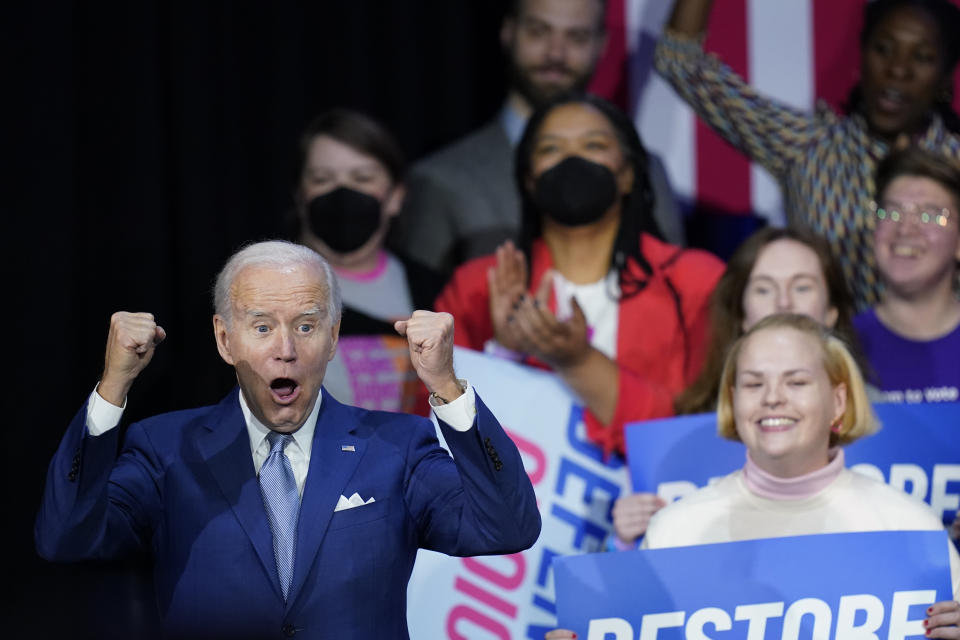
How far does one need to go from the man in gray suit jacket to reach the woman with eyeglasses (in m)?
0.77

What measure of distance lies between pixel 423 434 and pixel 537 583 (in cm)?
122

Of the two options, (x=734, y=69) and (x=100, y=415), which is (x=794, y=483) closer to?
(x=100, y=415)

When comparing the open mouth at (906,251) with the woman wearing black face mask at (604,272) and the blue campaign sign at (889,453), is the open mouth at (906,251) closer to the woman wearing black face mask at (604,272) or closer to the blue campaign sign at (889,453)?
the woman wearing black face mask at (604,272)

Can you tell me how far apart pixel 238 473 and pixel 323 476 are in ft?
0.45

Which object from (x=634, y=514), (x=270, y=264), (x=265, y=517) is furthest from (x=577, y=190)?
(x=265, y=517)

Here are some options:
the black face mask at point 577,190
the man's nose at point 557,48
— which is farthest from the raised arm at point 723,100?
the black face mask at point 577,190

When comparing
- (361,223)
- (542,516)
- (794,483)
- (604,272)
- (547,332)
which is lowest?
(542,516)

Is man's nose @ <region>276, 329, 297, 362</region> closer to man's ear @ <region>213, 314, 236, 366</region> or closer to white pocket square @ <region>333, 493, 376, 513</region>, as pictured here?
man's ear @ <region>213, 314, 236, 366</region>

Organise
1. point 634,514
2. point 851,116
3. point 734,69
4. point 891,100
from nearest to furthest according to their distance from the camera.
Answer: point 634,514 → point 891,100 → point 851,116 → point 734,69

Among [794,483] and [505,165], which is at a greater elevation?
[505,165]

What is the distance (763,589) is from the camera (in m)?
2.36

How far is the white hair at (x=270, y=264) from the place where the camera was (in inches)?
79.6

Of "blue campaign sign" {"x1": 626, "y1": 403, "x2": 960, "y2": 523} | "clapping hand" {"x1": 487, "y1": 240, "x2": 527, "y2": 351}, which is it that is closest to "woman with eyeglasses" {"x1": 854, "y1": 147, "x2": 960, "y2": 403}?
"blue campaign sign" {"x1": 626, "y1": 403, "x2": 960, "y2": 523}

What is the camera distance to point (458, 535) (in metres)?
2.01
